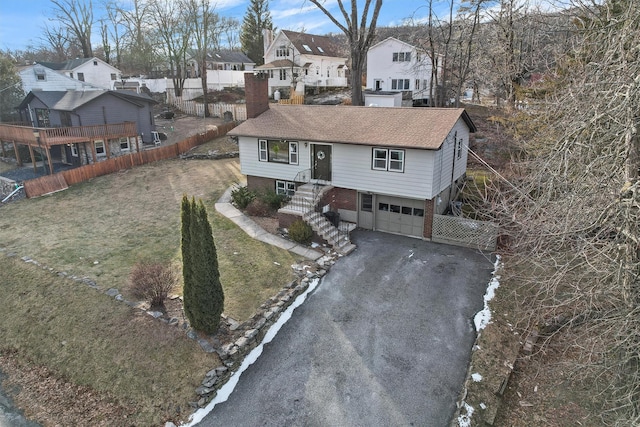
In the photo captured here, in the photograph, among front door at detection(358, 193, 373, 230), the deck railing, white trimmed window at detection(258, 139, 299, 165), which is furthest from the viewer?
the deck railing

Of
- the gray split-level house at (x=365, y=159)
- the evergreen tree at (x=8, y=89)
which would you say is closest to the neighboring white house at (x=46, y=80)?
the evergreen tree at (x=8, y=89)

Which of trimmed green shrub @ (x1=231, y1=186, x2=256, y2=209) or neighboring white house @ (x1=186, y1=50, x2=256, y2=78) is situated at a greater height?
neighboring white house @ (x1=186, y1=50, x2=256, y2=78)

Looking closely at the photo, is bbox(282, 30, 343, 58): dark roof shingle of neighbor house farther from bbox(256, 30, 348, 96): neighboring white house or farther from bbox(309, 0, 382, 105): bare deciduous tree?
bbox(309, 0, 382, 105): bare deciduous tree

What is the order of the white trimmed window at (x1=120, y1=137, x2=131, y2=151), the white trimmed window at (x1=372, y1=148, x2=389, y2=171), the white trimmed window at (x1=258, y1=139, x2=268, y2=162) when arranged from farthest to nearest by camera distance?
the white trimmed window at (x1=120, y1=137, x2=131, y2=151)
the white trimmed window at (x1=258, y1=139, x2=268, y2=162)
the white trimmed window at (x1=372, y1=148, x2=389, y2=171)

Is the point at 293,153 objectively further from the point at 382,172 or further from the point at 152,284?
the point at 152,284


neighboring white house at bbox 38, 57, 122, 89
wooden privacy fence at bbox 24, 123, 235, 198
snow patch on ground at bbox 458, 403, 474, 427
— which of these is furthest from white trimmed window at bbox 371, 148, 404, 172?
neighboring white house at bbox 38, 57, 122, 89

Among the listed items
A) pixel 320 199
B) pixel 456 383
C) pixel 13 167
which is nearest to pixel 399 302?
pixel 456 383

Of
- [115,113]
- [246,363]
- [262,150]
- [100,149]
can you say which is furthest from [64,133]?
[246,363]

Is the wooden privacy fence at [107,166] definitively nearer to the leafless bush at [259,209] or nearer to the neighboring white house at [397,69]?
the leafless bush at [259,209]
